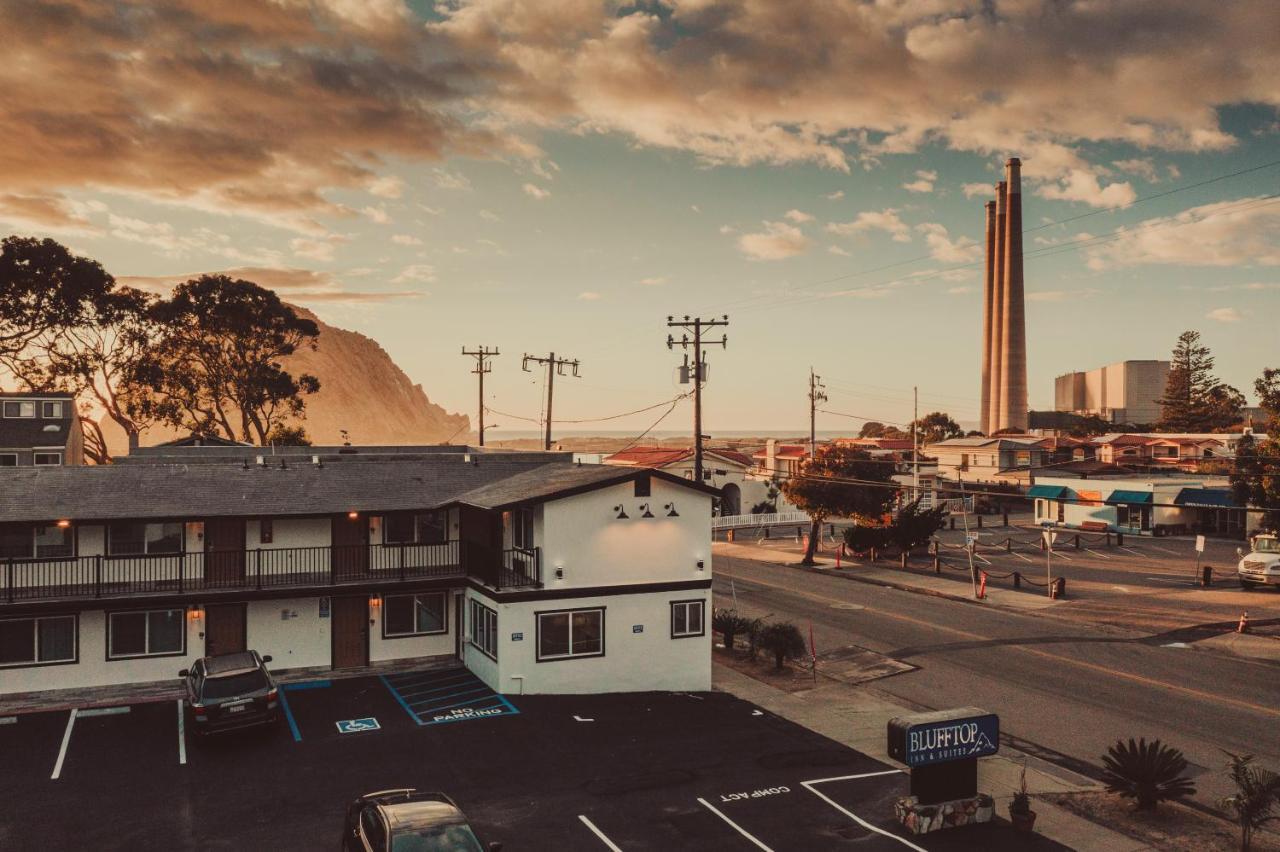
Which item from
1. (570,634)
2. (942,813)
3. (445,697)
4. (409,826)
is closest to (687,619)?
(570,634)

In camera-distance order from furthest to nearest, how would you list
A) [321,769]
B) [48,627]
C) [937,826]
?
1. [48,627]
2. [321,769]
3. [937,826]

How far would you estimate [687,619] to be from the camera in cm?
2778

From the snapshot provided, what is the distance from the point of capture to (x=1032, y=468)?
91125 mm

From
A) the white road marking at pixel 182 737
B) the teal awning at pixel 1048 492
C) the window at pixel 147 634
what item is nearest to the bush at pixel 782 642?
the white road marking at pixel 182 737

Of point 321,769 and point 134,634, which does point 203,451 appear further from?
point 321,769

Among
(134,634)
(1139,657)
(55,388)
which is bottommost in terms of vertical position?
(1139,657)

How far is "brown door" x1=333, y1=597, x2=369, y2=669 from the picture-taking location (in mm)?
28016

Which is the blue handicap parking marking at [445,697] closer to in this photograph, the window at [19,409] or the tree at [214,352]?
the window at [19,409]

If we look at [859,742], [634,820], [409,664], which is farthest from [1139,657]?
[409,664]

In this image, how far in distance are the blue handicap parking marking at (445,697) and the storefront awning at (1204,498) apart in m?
60.8

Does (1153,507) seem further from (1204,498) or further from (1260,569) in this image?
(1260,569)

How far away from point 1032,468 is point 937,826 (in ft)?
272

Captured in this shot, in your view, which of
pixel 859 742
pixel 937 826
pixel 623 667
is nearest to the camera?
pixel 937 826

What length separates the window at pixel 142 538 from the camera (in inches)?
1037
